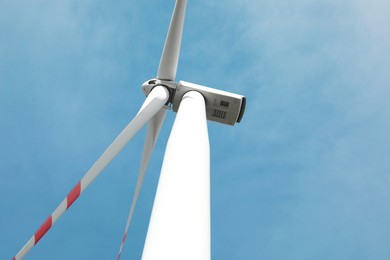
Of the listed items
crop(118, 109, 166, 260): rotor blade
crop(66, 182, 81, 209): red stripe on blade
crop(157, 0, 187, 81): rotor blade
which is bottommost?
crop(66, 182, 81, 209): red stripe on blade

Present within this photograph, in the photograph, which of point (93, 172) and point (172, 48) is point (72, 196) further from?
point (172, 48)

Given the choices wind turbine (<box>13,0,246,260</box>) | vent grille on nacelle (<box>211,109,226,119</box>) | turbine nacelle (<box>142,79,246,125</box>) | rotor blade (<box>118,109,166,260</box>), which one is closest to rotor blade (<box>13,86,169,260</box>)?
wind turbine (<box>13,0,246,260</box>)

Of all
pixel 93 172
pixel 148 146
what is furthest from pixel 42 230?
pixel 148 146

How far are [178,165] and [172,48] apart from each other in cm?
890

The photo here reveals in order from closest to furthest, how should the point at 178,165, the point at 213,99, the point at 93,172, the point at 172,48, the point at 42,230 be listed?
the point at 178,165 < the point at 42,230 < the point at 93,172 < the point at 213,99 < the point at 172,48

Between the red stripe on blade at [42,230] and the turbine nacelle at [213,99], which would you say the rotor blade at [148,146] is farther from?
the red stripe on blade at [42,230]

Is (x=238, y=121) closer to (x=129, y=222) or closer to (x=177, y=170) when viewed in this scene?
(x=129, y=222)

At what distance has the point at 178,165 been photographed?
6.25m

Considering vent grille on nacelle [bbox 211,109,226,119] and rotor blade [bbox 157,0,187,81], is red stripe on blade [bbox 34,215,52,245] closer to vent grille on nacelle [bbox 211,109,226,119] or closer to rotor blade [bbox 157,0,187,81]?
vent grille on nacelle [bbox 211,109,226,119]

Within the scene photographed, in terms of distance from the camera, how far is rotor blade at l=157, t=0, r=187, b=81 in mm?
14016

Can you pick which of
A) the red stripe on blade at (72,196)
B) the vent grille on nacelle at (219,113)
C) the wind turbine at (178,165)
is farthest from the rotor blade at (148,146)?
the red stripe on blade at (72,196)

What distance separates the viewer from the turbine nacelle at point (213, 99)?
13438mm

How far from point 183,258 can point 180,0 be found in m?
11.0

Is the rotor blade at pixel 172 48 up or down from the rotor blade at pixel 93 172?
up
